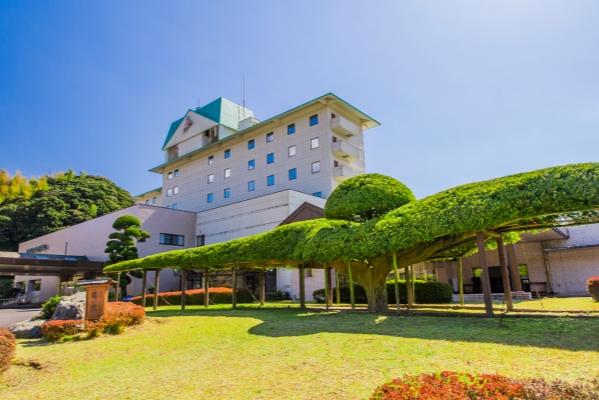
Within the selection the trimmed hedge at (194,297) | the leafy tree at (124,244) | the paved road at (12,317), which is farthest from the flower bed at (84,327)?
the leafy tree at (124,244)

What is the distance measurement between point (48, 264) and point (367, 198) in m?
29.1

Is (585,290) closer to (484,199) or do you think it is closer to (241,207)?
(484,199)

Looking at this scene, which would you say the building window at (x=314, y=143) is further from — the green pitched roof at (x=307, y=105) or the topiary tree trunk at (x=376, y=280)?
the topiary tree trunk at (x=376, y=280)

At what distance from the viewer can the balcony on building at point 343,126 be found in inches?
1327

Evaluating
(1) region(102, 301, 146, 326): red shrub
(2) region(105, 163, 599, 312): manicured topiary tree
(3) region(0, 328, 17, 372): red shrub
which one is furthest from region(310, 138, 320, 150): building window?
(3) region(0, 328, 17, 372): red shrub

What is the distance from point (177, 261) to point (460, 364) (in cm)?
1643

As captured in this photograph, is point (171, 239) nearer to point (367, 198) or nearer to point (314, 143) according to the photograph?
point (314, 143)

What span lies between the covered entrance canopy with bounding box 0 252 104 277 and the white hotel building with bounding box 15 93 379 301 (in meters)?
2.40

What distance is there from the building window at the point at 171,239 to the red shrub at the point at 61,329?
1026 inches

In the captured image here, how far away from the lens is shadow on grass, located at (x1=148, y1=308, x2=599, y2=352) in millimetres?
7203

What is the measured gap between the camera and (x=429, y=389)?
153 inches

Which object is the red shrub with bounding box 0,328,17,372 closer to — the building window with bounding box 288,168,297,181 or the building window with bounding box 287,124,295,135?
the building window with bounding box 288,168,297,181

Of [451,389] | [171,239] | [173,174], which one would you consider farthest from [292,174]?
[451,389]

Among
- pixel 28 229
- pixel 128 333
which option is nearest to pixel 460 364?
pixel 128 333
